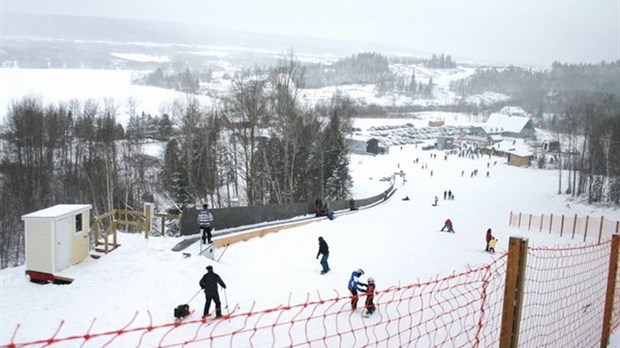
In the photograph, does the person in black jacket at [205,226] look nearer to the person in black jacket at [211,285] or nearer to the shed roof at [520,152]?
the person in black jacket at [211,285]

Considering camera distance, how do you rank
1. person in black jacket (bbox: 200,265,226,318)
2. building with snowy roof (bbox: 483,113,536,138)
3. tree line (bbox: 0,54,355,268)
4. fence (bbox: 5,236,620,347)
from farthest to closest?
building with snowy roof (bbox: 483,113,536,138), tree line (bbox: 0,54,355,268), person in black jacket (bbox: 200,265,226,318), fence (bbox: 5,236,620,347)

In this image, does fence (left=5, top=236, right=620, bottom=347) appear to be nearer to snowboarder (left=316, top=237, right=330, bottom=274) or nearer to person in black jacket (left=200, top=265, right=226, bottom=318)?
person in black jacket (left=200, top=265, right=226, bottom=318)

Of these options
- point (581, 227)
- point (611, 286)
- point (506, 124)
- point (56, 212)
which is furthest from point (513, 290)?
point (506, 124)

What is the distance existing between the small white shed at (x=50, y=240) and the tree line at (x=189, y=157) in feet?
62.4

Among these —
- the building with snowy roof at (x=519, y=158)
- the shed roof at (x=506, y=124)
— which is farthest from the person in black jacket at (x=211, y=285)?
the shed roof at (x=506, y=124)

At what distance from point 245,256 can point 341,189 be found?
106ft

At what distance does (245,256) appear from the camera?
16.5 m

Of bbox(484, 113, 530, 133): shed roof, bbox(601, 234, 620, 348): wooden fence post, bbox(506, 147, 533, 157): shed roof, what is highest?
bbox(484, 113, 530, 133): shed roof

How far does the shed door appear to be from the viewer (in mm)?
13039

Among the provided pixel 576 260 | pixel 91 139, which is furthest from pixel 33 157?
pixel 576 260

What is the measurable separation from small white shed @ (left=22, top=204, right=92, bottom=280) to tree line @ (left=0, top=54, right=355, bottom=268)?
748 inches

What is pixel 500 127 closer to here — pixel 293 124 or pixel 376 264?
pixel 293 124

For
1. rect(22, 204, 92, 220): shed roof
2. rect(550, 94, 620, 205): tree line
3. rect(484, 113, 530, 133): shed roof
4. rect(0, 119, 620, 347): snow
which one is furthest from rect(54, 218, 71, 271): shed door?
rect(484, 113, 530, 133): shed roof

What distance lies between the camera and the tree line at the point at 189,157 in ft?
114
